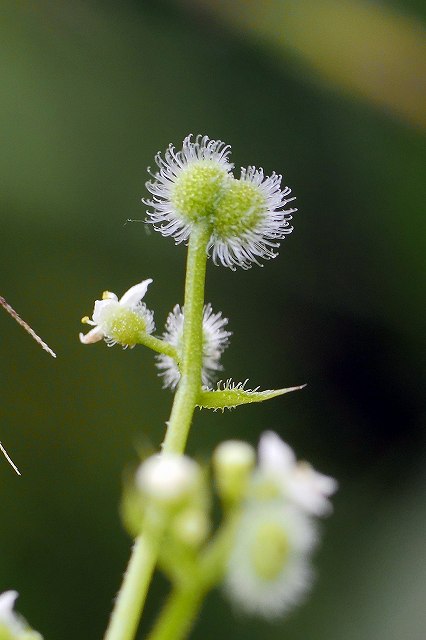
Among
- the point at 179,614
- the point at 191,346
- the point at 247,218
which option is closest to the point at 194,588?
the point at 179,614

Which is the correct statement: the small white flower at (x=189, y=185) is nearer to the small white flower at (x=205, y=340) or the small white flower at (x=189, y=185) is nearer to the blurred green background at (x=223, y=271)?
the small white flower at (x=205, y=340)

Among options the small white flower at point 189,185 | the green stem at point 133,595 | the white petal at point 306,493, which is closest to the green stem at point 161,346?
the small white flower at point 189,185

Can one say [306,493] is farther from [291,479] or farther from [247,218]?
[247,218]

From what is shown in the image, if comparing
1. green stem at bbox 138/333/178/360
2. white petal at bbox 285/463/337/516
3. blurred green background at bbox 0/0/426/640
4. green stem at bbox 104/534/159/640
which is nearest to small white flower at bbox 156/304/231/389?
green stem at bbox 138/333/178/360

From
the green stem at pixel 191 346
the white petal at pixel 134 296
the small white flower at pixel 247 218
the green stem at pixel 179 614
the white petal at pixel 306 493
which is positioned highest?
the small white flower at pixel 247 218

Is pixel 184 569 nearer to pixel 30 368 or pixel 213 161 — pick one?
pixel 213 161

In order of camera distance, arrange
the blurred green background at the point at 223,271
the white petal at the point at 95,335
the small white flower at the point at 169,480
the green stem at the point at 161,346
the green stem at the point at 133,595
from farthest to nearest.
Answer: the blurred green background at the point at 223,271
the white petal at the point at 95,335
the green stem at the point at 161,346
the green stem at the point at 133,595
the small white flower at the point at 169,480
